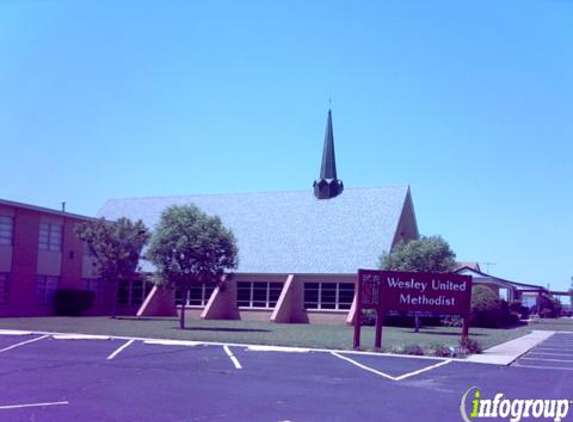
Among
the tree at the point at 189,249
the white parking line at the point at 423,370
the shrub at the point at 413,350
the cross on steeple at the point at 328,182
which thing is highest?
the cross on steeple at the point at 328,182

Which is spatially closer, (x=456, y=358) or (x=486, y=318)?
(x=456, y=358)

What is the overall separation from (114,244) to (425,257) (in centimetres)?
1688

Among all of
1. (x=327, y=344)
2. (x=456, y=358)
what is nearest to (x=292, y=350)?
(x=327, y=344)

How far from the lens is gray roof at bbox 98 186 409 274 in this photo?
39188mm

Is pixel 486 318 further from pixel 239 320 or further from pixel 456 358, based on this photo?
pixel 456 358

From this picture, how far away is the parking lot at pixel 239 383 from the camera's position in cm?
972

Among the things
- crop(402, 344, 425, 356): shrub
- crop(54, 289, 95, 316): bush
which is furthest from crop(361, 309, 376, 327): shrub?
crop(402, 344, 425, 356): shrub

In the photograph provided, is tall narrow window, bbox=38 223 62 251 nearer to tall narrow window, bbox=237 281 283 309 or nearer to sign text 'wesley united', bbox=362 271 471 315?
tall narrow window, bbox=237 281 283 309

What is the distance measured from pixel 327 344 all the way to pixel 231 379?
8657 millimetres

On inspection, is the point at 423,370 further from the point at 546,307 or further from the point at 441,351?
the point at 546,307

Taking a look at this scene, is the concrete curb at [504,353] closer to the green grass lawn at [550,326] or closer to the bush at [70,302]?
the green grass lawn at [550,326]

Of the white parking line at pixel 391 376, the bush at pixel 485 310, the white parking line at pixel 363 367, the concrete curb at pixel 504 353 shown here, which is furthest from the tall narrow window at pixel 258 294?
the white parking line at pixel 391 376

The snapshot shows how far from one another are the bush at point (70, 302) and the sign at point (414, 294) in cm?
2275

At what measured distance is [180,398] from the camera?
35.3 ft
